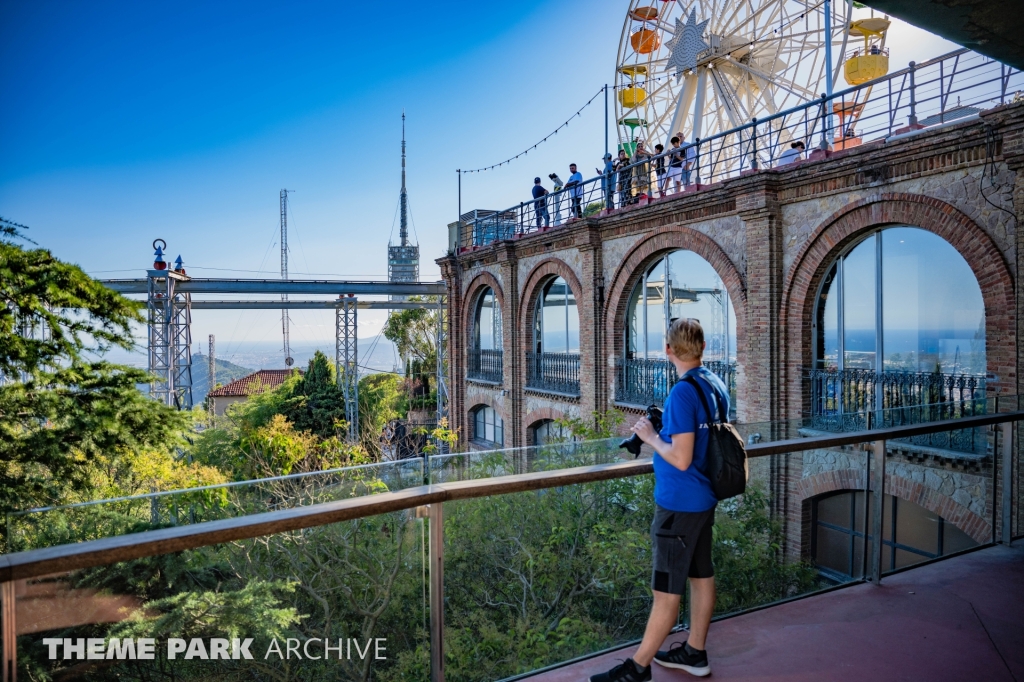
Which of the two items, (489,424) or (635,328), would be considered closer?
(635,328)

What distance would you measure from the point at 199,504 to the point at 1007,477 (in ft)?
17.7

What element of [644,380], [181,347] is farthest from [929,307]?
[181,347]

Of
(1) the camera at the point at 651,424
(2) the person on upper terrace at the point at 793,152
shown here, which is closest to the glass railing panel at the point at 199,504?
(1) the camera at the point at 651,424

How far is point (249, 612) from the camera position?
8.52 ft

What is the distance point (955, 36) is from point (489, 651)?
3873 millimetres

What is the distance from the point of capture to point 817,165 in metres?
11.0

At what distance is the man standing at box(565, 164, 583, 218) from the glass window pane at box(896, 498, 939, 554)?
10.9m

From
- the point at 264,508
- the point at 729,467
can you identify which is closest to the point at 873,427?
the point at 729,467

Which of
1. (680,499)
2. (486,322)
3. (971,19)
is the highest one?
(971,19)

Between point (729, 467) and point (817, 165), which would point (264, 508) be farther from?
point (817, 165)

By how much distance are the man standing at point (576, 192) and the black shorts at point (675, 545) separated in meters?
15.3

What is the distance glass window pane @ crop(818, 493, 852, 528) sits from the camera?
4996 mm

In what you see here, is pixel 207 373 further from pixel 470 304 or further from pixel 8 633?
pixel 8 633

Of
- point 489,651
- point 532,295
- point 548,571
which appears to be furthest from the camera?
point 532,295
